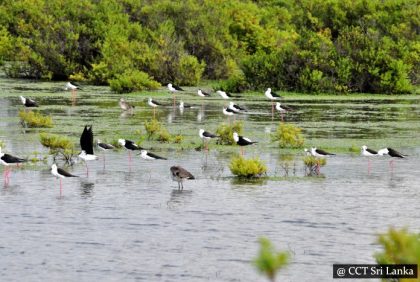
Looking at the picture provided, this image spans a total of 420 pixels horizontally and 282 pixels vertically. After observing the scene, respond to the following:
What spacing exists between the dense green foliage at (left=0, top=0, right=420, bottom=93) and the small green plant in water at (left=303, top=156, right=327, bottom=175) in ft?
63.3

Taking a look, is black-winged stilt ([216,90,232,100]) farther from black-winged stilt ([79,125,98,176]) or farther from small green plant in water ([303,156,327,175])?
black-winged stilt ([79,125,98,176])

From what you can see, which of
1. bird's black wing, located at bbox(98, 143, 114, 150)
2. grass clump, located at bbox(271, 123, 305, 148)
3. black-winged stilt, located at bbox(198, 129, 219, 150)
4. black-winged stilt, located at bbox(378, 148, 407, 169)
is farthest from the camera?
grass clump, located at bbox(271, 123, 305, 148)

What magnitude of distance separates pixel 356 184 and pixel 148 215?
493 centimetres

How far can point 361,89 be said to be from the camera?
42219 millimetres

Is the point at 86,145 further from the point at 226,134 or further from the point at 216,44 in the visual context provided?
the point at 216,44

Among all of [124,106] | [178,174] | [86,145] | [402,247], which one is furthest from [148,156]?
[402,247]

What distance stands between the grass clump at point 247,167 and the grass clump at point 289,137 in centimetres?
427

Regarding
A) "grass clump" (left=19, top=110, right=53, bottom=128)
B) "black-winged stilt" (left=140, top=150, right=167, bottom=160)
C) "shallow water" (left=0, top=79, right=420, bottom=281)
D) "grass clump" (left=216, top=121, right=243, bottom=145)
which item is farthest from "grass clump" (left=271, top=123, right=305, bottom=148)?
"grass clump" (left=19, top=110, right=53, bottom=128)

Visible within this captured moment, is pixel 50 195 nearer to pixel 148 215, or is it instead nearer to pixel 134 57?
pixel 148 215

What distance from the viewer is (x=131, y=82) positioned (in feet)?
138

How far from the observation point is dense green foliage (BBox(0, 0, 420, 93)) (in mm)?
42062

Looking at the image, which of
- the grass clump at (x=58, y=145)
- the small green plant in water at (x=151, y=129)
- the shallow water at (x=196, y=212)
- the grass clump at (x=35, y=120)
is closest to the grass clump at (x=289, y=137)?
the shallow water at (x=196, y=212)

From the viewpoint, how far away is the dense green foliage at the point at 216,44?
42062 millimetres

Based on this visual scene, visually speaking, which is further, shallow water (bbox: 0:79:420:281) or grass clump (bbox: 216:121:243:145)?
grass clump (bbox: 216:121:243:145)
